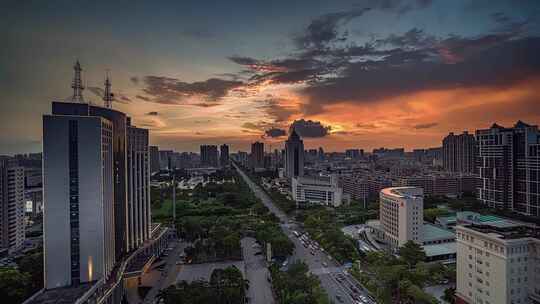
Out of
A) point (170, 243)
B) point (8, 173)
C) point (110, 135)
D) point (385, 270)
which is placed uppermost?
point (110, 135)

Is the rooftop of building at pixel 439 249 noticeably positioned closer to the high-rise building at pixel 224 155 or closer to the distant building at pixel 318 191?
the distant building at pixel 318 191

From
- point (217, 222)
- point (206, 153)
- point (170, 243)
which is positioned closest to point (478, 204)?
point (217, 222)

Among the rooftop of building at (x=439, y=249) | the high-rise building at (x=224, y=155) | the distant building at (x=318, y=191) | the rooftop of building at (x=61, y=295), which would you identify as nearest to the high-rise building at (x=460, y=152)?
the distant building at (x=318, y=191)

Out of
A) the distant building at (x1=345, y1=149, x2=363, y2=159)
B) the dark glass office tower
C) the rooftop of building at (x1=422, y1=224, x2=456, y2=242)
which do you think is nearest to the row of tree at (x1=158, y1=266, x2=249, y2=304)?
the dark glass office tower

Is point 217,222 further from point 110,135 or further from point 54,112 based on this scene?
point 54,112

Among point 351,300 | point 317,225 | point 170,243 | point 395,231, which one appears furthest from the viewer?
point 317,225

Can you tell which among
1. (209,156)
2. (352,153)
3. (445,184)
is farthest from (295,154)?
(352,153)
